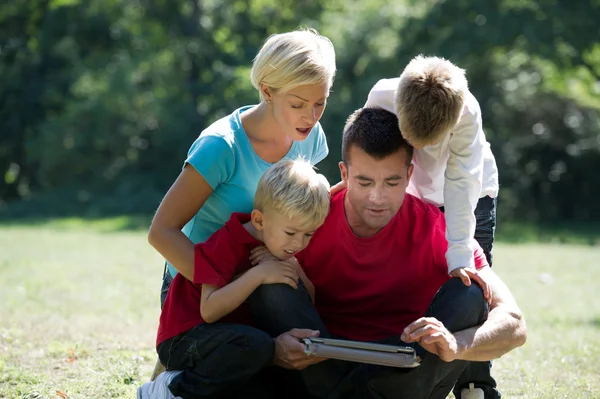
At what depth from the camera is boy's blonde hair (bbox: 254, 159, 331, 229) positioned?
4020 millimetres

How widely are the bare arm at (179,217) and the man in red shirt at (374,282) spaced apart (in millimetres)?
375

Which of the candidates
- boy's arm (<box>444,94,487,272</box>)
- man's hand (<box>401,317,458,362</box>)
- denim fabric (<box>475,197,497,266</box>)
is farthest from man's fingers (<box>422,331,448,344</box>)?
denim fabric (<box>475,197,497,266</box>)

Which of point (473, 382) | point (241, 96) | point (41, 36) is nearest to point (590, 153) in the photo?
point (241, 96)

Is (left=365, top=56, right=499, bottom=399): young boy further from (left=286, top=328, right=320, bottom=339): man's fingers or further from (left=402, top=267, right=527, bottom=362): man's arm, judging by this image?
(left=286, top=328, right=320, bottom=339): man's fingers

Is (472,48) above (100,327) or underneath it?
above

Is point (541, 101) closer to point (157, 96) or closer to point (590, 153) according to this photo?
point (590, 153)

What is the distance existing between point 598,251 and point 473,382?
10.8m

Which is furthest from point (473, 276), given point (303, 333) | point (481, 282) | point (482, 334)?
point (303, 333)

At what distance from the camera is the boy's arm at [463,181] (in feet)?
13.3

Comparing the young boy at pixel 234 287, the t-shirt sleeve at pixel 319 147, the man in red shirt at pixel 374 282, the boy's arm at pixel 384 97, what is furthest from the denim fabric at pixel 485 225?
the young boy at pixel 234 287

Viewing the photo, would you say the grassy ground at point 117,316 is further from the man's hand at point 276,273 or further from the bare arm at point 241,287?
the man's hand at point 276,273

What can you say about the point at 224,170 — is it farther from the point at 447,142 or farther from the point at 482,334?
the point at 482,334

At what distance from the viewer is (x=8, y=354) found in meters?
5.63

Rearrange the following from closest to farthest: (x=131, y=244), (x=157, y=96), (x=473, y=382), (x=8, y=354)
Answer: (x=473, y=382)
(x=8, y=354)
(x=131, y=244)
(x=157, y=96)
